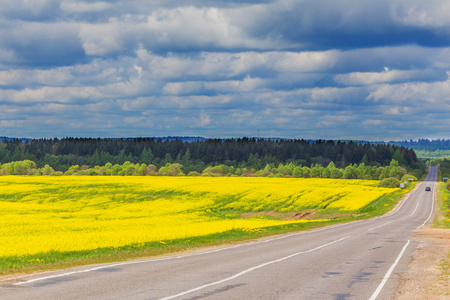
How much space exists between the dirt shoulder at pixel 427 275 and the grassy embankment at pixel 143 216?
12303 mm

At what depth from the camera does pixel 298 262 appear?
2158 centimetres

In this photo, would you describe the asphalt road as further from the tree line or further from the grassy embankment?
the tree line

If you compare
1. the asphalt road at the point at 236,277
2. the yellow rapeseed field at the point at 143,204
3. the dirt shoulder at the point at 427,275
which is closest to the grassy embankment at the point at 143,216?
the yellow rapeseed field at the point at 143,204

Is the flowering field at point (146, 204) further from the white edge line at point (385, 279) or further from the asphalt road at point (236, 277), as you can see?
the white edge line at point (385, 279)

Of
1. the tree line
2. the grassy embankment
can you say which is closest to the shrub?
the tree line

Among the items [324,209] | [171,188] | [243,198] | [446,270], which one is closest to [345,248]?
[446,270]

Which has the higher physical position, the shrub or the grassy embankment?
the shrub

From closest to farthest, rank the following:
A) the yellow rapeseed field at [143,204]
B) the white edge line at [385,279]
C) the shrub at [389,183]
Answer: the white edge line at [385,279] → the yellow rapeseed field at [143,204] → the shrub at [389,183]

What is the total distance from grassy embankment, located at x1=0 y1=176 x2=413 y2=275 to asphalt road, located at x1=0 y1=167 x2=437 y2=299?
11.0 ft

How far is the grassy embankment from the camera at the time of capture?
2683cm

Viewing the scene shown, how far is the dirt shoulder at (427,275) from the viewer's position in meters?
15.3

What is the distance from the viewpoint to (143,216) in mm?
63844

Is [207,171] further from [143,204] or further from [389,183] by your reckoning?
[143,204]

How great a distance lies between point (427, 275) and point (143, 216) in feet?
161
